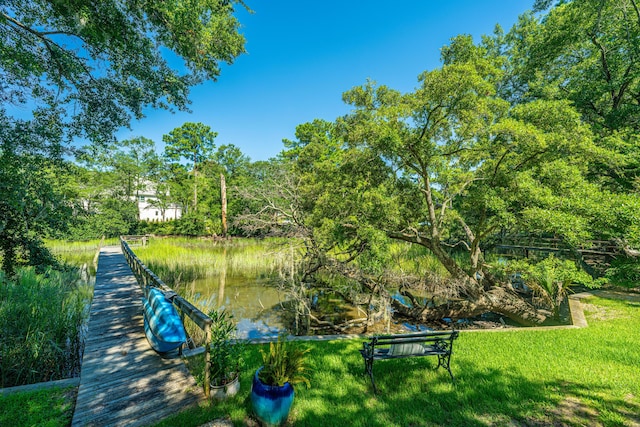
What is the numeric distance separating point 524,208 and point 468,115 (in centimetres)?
296

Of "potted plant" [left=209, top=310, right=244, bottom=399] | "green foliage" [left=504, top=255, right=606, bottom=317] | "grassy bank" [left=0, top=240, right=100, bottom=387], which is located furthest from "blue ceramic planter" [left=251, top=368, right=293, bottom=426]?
"green foliage" [left=504, top=255, right=606, bottom=317]

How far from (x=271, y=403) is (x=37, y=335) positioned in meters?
5.19

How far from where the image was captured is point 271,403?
290 cm

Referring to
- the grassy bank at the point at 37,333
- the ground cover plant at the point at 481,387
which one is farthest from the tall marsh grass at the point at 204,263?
the ground cover plant at the point at 481,387

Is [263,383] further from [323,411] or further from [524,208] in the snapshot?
[524,208]

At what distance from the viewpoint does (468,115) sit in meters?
6.76

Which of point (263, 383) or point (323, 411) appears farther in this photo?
point (323, 411)

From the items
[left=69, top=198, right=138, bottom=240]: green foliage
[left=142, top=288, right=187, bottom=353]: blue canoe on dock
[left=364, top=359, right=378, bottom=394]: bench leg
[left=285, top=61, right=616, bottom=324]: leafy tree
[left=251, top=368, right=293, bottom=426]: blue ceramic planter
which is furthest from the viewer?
[left=69, top=198, right=138, bottom=240]: green foliage

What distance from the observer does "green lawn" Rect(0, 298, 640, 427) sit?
3.17m

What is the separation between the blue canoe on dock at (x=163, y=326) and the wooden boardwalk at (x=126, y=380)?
31 centimetres

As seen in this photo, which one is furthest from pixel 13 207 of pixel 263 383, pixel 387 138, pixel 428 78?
pixel 428 78

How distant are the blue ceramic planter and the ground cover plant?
28 cm

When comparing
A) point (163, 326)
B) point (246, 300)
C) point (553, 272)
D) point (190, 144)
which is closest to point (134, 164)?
point (190, 144)

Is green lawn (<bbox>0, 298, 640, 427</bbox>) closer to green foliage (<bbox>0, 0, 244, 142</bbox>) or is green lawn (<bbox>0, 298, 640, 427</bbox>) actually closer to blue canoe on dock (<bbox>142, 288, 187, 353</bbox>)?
blue canoe on dock (<bbox>142, 288, 187, 353</bbox>)
